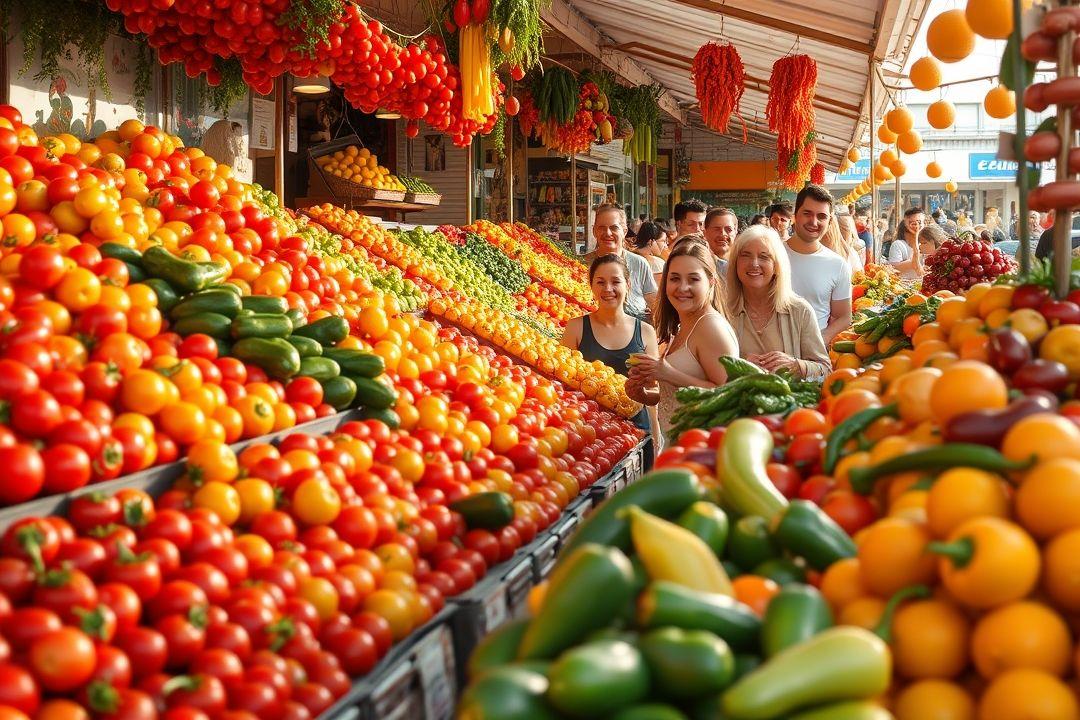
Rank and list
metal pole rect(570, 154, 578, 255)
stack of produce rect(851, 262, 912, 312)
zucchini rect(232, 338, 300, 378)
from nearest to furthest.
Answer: zucchini rect(232, 338, 300, 378) → stack of produce rect(851, 262, 912, 312) → metal pole rect(570, 154, 578, 255)

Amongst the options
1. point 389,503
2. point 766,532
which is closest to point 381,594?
point 389,503

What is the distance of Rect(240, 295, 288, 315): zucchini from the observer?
3545mm

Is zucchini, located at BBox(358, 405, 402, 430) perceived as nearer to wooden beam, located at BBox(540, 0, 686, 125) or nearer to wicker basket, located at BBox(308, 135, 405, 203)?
wicker basket, located at BBox(308, 135, 405, 203)

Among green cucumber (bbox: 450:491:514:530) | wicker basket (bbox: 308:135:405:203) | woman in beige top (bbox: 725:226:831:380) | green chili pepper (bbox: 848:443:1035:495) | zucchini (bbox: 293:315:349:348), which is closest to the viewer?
green chili pepper (bbox: 848:443:1035:495)

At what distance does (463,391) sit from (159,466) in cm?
173

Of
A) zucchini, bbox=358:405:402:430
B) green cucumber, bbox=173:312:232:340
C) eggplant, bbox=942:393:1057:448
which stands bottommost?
zucchini, bbox=358:405:402:430

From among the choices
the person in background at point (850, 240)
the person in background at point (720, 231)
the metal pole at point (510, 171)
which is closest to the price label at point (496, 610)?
the person in background at point (720, 231)

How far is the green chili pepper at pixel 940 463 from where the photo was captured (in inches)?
66.0

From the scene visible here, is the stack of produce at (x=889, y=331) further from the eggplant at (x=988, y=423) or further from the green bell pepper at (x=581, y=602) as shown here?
the green bell pepper at (x=581, y=602)

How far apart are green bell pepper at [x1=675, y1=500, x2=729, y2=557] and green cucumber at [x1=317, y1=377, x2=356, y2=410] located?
181 cm

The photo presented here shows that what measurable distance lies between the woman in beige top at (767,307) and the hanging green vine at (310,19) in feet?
8.30

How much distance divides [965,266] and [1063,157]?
3195mm

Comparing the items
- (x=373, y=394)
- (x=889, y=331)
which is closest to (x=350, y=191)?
(x=373, y=394)

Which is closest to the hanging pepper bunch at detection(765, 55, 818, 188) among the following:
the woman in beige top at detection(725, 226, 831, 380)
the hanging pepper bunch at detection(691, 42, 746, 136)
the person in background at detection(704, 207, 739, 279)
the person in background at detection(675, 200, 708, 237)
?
the hanging pepper bunch at detection(691, 42, 746, 136)
